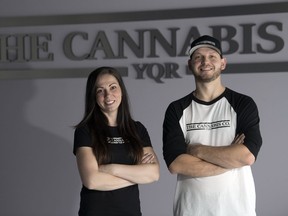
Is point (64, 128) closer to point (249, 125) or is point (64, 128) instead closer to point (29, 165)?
point (29, 165)

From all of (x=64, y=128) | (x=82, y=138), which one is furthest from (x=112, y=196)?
(x=64, y=128)

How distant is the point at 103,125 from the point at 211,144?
564 mm

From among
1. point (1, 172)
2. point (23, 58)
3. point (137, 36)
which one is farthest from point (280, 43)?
point (1, 172)

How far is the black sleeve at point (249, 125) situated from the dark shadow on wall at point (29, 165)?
183 cm

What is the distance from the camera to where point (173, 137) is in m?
2.19

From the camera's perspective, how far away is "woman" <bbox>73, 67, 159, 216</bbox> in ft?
6.87

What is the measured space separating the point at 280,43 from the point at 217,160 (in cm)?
151

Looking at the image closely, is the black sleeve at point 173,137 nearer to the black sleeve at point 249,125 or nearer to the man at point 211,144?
the man at point 211,144

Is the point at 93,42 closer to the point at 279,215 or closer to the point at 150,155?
the point at 150,155

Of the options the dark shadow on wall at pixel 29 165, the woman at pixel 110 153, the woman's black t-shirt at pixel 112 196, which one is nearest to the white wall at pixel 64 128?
the dark shadow on wall at pixel 29 165

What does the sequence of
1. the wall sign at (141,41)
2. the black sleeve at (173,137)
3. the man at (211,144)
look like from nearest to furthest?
the man at (211,144), the black sleeve at (173,137), the wall sign at (141,41)

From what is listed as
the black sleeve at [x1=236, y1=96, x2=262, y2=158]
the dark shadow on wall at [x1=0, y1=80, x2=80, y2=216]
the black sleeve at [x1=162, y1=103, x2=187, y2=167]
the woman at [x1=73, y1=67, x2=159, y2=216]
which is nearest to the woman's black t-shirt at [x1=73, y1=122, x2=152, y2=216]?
the woman at [x1=73, y1=67, x2=159, y2=216]

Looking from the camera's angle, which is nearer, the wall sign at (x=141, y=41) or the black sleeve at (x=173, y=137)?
the black sleeve at (x=173, y=137)

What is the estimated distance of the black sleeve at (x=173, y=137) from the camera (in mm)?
2176
